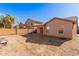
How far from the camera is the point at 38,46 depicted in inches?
201

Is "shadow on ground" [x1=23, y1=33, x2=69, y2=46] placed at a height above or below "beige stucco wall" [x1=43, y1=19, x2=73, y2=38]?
below

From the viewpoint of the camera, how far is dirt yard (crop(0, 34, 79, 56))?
5.00 meters

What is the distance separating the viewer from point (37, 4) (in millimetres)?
5008

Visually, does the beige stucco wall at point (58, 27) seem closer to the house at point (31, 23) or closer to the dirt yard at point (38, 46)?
the dirt yard at point (38, 46)

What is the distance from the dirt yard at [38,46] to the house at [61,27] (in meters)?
0.12

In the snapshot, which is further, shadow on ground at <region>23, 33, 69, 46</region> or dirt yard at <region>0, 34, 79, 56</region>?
shadow on ground at <region>23, 33, 69, 46</region>

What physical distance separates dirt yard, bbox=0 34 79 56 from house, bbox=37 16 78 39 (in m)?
0.12

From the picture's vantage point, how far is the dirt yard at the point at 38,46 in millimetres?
5000

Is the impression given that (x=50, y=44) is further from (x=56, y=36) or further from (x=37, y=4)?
(x=37, y=4)

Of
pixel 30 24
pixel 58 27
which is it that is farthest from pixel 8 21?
pixel 58 27

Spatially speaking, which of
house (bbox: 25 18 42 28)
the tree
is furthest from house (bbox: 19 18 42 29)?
the tree

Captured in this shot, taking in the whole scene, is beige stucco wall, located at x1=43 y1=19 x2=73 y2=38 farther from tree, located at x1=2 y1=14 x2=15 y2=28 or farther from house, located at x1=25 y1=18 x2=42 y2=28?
tree, located at x1=2 y1=14 x2=15 y2=28

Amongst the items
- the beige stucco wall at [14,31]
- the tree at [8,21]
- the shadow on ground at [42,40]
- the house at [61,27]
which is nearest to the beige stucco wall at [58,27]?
the house at [61,27]

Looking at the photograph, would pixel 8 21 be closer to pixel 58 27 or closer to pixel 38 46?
pixel 38 46
